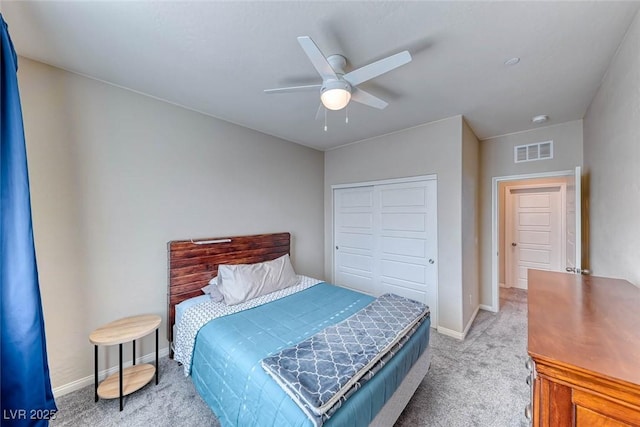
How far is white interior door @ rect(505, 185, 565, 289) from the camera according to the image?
14.4 ft

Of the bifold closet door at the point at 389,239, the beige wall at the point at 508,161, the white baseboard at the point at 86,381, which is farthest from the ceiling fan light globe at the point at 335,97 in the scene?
the beige wall at the point at 508,161

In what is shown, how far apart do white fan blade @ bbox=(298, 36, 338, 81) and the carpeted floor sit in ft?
8.14

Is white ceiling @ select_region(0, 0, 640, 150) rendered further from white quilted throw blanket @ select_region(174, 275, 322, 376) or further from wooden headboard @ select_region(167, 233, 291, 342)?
white quilted throw blanket @ select_region(174, 275, 322, 376)

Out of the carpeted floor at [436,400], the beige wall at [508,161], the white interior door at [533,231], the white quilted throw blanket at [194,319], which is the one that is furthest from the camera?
the white interior door at [533,231]

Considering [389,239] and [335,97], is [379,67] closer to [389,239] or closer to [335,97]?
[335,97]

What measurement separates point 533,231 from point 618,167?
3.68 m

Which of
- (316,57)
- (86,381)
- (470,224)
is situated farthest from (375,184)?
(86,381)

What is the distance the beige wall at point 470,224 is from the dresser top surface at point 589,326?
5.24 ft

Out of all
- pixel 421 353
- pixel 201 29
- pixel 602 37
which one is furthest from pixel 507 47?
pixel 421 353

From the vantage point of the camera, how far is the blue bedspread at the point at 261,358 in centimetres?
125

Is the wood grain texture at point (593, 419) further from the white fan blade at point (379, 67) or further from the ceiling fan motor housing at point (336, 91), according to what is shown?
the ceiling fan motor housing at point (336, 91)

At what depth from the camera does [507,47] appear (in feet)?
5.41

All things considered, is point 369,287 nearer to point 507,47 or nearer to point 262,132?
point 262,132

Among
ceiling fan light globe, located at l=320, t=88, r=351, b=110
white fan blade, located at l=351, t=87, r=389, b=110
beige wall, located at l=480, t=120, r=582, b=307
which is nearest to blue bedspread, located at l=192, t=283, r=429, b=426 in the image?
ceiling fan light globe, located at l=320, t=88, r=351, b=110
